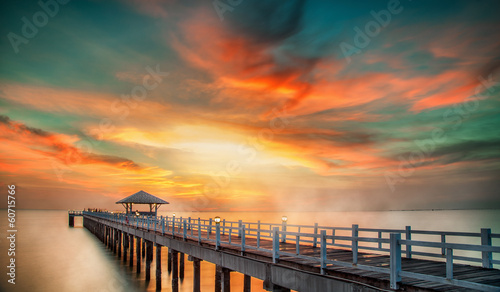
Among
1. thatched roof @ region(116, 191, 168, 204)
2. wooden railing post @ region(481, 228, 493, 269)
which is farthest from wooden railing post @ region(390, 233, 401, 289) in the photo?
thatched roof @ region(116, 191, 168, 204)

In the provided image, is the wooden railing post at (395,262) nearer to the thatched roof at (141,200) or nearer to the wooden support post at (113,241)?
the wooden support post at (113,241)

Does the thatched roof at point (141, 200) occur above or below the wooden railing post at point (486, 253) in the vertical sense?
below

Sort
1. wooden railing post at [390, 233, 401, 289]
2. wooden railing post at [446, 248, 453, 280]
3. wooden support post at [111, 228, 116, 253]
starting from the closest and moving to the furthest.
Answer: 1. wooden railing post at [446, 248, 453, 280]
2. wooden railing post at [390, 233, 401, 289]
3. wooden support post at [111, 228, 116, 253]

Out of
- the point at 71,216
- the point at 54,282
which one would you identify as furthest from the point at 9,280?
the point at 71,216

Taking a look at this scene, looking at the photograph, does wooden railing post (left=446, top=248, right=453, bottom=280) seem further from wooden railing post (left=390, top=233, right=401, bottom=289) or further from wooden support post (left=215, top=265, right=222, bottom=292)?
wooden support post (left=215, top=265, right=222, bottom=292)

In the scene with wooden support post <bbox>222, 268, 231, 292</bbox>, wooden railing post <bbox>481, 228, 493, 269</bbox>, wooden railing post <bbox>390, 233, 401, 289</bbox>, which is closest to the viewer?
wooden railing post <bbox>390, 233, 401, 289</bbox>

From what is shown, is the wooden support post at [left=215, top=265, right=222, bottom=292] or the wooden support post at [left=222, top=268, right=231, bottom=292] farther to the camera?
the wooden support post at [left=215, top=265, right=222, bottom=292]

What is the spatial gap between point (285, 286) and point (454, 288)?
17.2 ft

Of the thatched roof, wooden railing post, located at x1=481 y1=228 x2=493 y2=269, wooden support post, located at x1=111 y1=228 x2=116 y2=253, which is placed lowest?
wooden support post, located at x1=111 y1=228 x2=116 y2=253

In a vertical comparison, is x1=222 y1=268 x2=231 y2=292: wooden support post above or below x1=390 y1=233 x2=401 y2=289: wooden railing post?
below

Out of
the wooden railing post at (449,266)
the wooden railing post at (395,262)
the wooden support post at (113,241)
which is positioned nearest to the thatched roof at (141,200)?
the wooden support post at (113,241)

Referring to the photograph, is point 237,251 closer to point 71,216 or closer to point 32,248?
point 32,248

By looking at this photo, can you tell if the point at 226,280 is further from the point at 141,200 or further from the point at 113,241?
the point at 141,200

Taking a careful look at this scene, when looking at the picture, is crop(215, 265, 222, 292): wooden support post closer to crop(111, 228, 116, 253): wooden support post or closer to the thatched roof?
crop(111, 228, 116, 253): wooden support post
